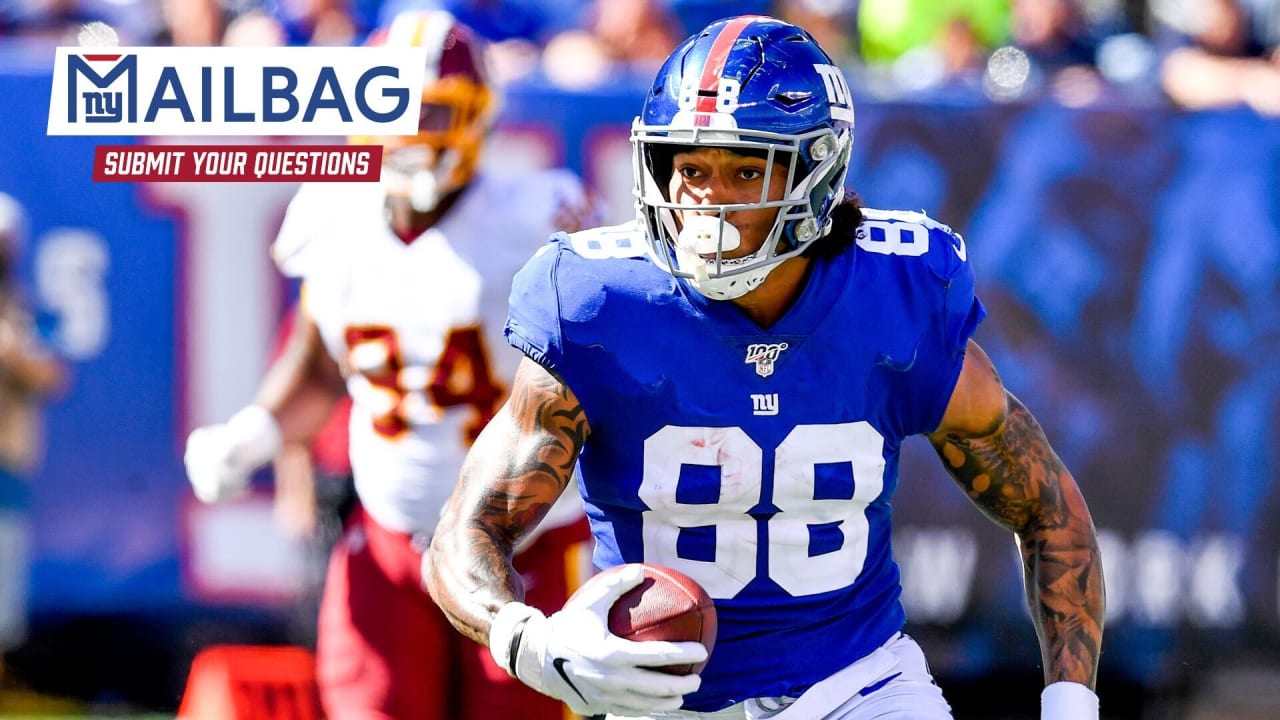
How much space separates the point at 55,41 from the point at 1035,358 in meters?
3.01

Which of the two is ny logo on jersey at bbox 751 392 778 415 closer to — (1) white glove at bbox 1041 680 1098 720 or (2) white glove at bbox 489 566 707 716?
(2) white glove at bbox 489 566 707 716

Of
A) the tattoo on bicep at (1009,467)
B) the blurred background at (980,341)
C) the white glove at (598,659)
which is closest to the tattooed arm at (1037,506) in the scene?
the tattoo on bicep at (1009,467)

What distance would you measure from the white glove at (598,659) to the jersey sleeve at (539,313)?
0.38 meters

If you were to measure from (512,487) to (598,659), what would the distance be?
421 millimetres

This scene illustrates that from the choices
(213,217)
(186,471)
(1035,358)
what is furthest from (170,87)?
(1035,358)

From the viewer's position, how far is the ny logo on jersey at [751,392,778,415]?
264cm

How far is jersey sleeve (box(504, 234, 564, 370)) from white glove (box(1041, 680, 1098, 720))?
0.86m

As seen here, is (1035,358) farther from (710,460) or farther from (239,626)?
(710,460)

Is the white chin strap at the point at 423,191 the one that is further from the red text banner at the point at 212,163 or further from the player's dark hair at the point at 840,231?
the player's dark hair at the point at 840,231

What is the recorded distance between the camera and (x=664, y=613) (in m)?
2.36

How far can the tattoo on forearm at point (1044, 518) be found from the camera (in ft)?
9.20

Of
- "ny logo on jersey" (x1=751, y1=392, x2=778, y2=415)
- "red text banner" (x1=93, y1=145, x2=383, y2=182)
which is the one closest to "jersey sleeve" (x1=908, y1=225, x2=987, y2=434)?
"ny logo on jersey" (x1=751, y1=392, x2=778, y2=415)

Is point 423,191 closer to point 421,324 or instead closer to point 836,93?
point 421,324

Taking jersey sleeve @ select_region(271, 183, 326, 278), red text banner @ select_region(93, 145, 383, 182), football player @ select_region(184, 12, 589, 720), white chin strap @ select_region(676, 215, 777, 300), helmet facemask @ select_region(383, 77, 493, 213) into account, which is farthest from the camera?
red text banner @ select_region(93, 145, 383, 182)
